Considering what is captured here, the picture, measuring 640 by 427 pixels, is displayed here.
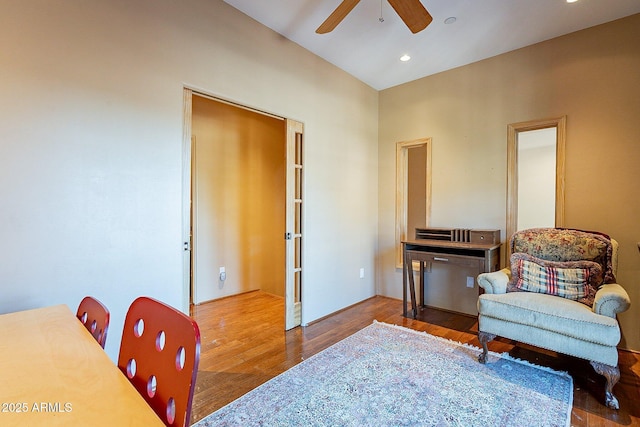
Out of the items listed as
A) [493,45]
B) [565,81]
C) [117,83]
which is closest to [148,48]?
[117,83]

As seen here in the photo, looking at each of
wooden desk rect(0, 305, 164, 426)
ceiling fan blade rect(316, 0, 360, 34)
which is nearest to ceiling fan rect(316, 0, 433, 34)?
ceiling fan blade rect(316, 0, 360, 34)

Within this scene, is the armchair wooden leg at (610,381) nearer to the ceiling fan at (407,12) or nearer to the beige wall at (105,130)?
the ceiling fan at (407,12)

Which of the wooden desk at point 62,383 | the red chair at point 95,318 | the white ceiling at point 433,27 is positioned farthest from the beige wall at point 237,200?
the wooden desk at point 62,383

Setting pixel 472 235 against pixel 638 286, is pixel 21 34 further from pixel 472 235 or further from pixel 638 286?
pixel 638 286

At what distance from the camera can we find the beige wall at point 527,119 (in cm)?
265

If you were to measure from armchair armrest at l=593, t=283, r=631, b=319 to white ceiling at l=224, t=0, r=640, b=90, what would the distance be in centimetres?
223

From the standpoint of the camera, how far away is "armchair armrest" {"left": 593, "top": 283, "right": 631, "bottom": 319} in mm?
1949

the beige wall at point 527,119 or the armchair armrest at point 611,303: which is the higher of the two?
the beige wall at point 527,119

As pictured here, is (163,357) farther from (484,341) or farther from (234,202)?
(234,202)

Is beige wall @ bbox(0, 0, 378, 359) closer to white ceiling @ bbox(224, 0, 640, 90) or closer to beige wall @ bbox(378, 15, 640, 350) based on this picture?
white ceiling @ bbox(224, 0, 640, 90)

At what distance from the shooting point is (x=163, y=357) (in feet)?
2.71

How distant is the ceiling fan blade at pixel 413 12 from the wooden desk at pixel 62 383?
89.9 inches

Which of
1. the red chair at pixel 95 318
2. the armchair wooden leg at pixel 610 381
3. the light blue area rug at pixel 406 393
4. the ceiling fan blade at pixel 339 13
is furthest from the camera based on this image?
the ceiling fan blade at pixel 339 13

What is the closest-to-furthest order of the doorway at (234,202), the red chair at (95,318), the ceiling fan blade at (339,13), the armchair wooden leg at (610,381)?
1. the red chair at (95,318)
2. the armchair wooden leg at (610,381)
3. the ceiling fan blade at (339,13)
4. the doorway at (234,202)
